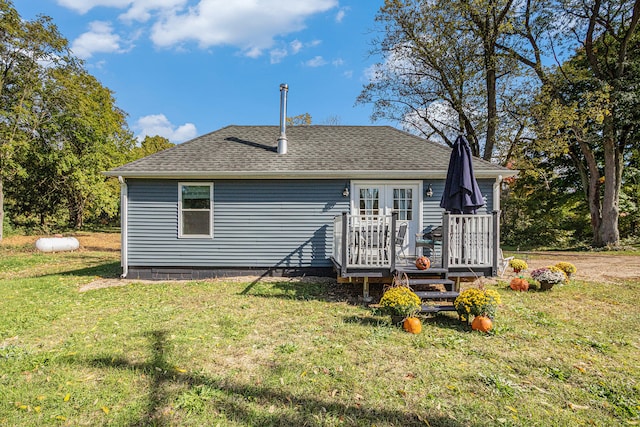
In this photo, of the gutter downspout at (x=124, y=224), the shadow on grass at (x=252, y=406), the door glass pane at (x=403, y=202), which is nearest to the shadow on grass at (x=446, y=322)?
the shadow on grass at (x=252, y=406)

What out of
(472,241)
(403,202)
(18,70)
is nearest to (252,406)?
(472,241)

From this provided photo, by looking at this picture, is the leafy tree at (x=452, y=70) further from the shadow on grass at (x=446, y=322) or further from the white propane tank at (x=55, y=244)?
the white propane tank at (x=55, y=244)

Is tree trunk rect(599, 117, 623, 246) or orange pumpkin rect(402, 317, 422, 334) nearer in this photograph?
orange pumpkin rect(402, 317, 422, 334)

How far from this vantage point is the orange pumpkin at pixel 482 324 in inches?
169

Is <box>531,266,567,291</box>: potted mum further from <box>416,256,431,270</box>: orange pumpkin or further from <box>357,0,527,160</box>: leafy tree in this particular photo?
<box>357,0,527,160</box>: leafy tree

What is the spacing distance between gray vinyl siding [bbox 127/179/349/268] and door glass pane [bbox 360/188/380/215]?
0.43 m

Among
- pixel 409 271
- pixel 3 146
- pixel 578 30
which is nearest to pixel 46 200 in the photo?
pixel 3 146

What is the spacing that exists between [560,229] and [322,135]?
1649 centimetres

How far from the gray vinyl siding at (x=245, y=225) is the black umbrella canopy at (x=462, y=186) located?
269 centimetres

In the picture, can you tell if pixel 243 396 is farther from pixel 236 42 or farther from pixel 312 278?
pixel 236 42

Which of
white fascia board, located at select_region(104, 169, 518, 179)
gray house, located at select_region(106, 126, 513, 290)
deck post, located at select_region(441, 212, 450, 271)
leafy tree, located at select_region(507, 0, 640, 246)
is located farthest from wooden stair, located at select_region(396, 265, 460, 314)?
leafy tree, located at select_region(507, 0, 640, 246)

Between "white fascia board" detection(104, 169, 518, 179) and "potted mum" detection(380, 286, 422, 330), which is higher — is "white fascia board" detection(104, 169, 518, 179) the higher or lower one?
the higher one

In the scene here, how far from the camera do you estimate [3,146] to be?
14.0 meters

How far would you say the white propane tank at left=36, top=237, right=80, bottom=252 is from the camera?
13.1m
